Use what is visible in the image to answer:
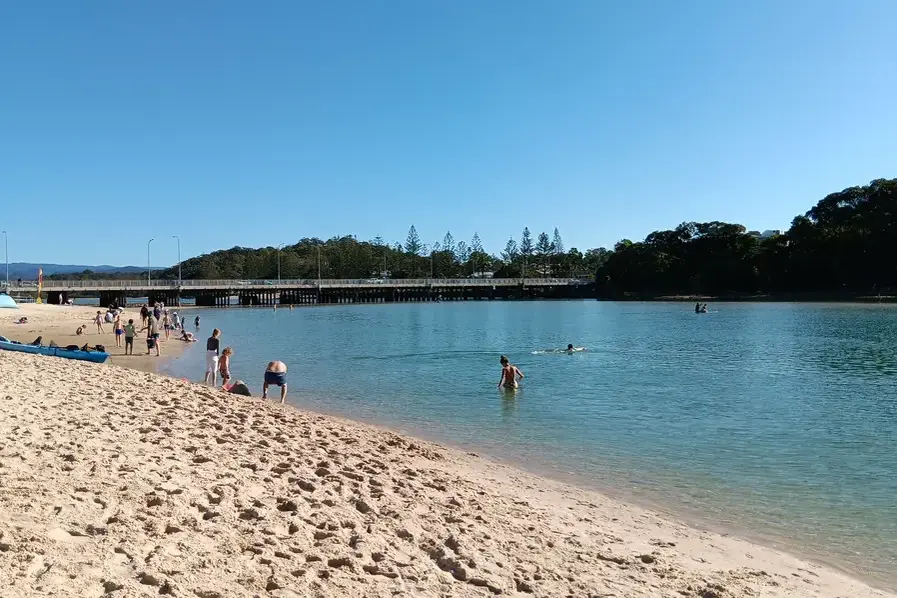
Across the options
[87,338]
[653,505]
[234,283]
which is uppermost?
[234,283]

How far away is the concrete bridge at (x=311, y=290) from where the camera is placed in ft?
281

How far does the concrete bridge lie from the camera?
85.6 m

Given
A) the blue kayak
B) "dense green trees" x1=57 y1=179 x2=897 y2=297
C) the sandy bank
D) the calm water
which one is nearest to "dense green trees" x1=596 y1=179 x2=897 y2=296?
"dense green trees" x1=57 y1=179 x2=897 y2=297

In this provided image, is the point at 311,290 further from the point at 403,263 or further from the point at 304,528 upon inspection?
the point at 304,528

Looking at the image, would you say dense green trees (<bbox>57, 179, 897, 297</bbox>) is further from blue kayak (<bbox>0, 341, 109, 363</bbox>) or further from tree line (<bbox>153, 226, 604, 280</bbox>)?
blue kayak (<bbox>0, 341, 109, 363</bbox>)

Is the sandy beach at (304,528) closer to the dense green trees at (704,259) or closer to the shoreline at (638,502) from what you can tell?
the shoreline at (638,502)

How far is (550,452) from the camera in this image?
11.7 meters

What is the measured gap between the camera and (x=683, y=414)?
15.4 meters

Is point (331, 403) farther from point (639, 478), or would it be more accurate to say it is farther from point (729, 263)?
point (729, 263)

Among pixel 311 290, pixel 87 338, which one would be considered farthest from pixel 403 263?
pixel 87 338

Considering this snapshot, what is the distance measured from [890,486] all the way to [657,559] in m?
5.53

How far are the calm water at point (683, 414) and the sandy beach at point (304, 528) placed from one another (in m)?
1.35

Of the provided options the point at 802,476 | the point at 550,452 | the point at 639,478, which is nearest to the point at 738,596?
the point at 639,478

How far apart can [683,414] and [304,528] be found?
1177 cm
